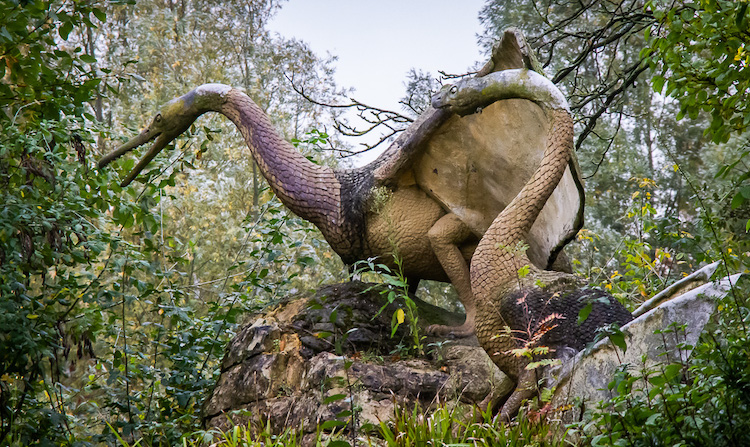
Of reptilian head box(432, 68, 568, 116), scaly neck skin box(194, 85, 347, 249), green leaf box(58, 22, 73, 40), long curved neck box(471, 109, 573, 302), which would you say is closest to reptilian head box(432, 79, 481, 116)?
reptilian head box(432, 68, 568, 116)

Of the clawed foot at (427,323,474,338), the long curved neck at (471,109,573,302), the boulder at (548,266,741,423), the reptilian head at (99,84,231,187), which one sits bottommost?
the boulder at (548,266,741,423)

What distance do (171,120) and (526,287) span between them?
3.03 meters

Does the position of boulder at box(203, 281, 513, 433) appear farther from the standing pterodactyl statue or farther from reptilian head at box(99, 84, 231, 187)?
reptilian head at box(99, 84, 231, 187)

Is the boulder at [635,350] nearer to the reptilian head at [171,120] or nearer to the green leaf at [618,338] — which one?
the green leaf at [618,338]

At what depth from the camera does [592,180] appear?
441 inches

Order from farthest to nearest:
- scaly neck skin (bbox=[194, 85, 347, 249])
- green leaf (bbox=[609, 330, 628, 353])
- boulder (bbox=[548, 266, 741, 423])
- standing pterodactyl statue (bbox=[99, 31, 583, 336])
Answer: scaly neck skin (bbox=[194, 85, 347, 249]) → standing pterodactyl statue (bbox=[99, 31, 583, 336]) → boulder (bbox=[548, 266, 741, 423]) → green leaf (bbox=[609, 330, 628, 353])

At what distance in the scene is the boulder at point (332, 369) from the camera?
3.62 m

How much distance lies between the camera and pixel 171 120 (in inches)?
209

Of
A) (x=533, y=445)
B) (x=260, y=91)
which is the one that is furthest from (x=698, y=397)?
(x=260, y=91)

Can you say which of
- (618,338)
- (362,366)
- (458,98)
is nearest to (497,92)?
(458,98)

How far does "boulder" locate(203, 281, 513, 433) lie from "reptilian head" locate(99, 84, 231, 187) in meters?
1.64

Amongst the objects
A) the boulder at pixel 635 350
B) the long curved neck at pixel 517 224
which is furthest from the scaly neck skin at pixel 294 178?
the boulder at pixel 635 350

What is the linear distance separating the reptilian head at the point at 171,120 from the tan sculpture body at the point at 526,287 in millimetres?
2185

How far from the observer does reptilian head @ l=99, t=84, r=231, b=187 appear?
5293 mm
